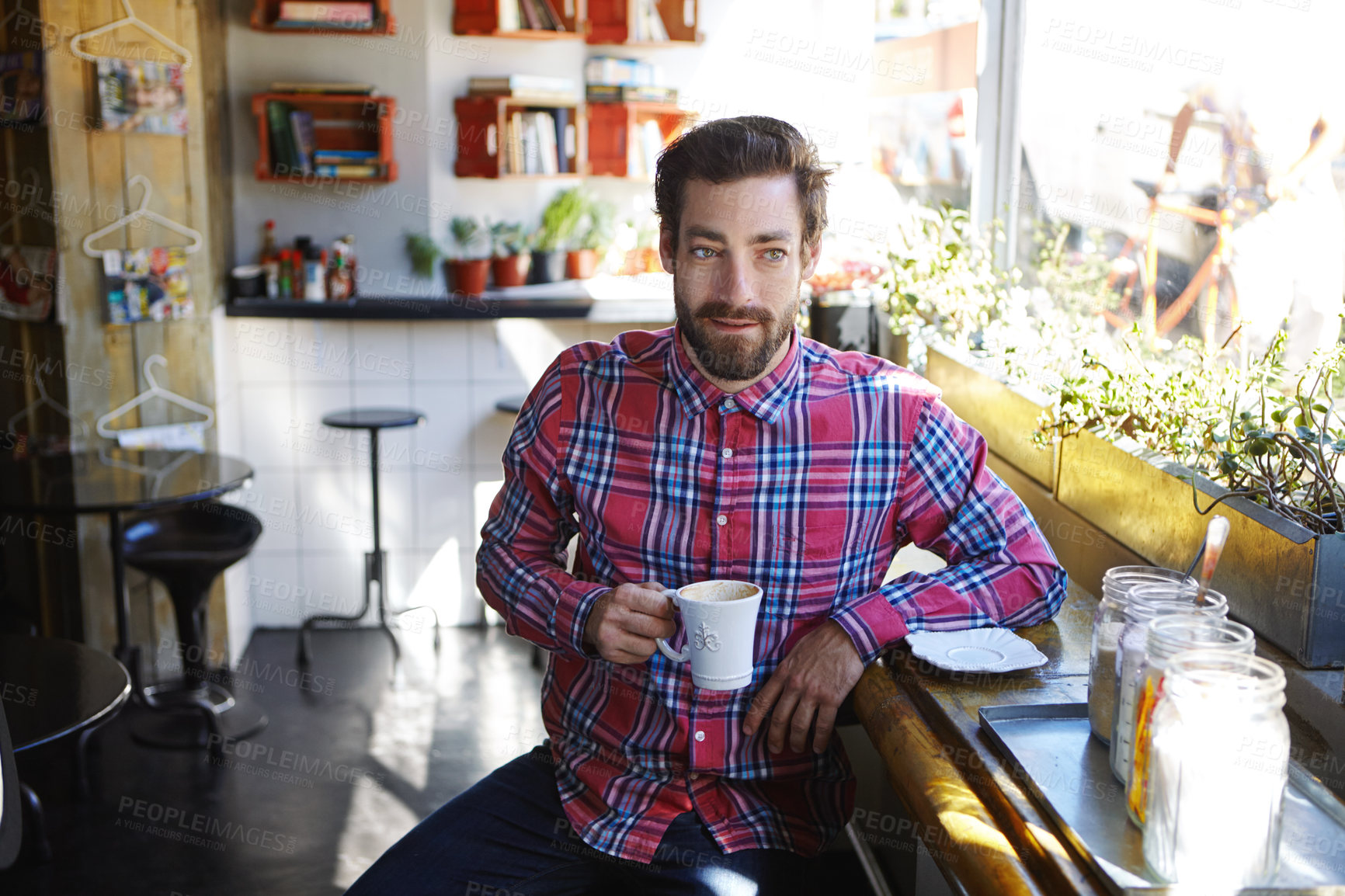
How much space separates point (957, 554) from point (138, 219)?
2.94 meters

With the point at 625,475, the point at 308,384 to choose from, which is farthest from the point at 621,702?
the point at 308,384

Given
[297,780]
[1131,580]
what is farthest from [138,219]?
[1131,580]

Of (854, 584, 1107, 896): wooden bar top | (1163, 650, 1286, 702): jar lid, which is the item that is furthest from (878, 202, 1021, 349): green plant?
(1163, 650, 1286, 702): jar lid

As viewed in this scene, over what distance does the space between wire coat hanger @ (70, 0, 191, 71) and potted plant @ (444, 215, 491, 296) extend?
3.68 feet

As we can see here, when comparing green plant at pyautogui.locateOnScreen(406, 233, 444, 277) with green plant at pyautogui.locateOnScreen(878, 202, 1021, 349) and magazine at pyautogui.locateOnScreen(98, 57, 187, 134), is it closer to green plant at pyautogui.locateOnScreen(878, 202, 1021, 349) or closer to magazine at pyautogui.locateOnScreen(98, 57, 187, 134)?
magazine at pyautogui.locateOnScreen(98, 57, 187, 134)

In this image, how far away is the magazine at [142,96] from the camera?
3.48 meters

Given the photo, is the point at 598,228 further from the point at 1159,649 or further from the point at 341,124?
the point at 1159,649

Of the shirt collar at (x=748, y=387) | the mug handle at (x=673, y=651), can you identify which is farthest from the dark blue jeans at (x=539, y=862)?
the shirt collar at (x=748, y=387)

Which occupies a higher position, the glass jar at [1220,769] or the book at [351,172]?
the book at [351,172]

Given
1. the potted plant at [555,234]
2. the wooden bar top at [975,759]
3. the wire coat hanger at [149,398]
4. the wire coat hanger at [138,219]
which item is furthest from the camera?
the potted plant at [555,234]

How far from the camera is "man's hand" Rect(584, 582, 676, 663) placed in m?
1.48

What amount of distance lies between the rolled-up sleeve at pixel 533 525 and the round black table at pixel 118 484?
5.35ft

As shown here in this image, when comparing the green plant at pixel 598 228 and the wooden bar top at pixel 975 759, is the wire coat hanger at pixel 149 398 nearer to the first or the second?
the green plant at pixel 598 228

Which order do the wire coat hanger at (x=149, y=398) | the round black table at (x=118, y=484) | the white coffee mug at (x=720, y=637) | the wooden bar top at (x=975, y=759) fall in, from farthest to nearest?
the wire coat hanger at (x=149, y=398), the round black table at (x=118, y=484), the white coffee mug at (x=720, y=637), the wooden bar top at (x=975, y=759)
